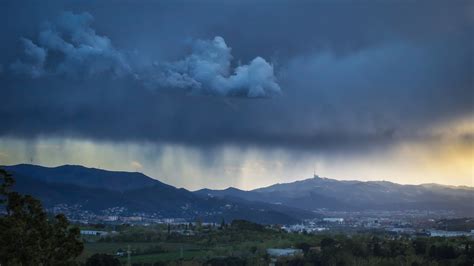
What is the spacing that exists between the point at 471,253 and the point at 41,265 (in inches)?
3019

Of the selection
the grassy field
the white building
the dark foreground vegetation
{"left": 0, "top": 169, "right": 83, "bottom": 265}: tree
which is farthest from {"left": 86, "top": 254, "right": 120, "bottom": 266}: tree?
the white building

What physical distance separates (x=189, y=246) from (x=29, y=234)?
3412 inches

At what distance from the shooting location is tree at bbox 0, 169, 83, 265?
28.8m

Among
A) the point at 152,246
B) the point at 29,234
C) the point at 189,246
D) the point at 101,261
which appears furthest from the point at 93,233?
the point at 29,234

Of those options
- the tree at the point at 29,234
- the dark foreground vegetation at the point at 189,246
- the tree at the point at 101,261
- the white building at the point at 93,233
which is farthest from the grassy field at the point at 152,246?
the tree at the point at 29,234

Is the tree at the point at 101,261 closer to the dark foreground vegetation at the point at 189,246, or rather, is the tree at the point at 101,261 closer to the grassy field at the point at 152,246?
the dark foreground vegetation at the point at 189,246

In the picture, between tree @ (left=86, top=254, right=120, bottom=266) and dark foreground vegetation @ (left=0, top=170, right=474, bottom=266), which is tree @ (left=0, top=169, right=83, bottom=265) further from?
tree @ (left=86, top=254, right=120, bottom=266)

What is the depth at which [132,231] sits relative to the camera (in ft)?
437

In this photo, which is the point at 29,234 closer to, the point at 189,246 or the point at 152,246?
the point at 152,246

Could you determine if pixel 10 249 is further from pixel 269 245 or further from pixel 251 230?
pixel 251 230

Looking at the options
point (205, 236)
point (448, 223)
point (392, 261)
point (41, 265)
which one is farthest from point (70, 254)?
point (448, 223)

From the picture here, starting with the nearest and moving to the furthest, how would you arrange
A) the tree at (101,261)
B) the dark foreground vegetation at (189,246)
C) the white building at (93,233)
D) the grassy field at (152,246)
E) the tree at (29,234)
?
the tree at (29,234), the dark foreground vegetation at (189,246), the tree at (101,261), the grassy field at (152,246), the white building at (93,233)

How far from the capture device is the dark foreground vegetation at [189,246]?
29672mm

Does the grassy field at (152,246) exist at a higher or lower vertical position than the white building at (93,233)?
lower
